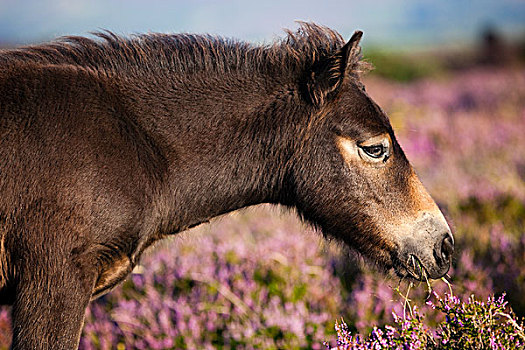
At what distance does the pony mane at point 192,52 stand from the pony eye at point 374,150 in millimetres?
503

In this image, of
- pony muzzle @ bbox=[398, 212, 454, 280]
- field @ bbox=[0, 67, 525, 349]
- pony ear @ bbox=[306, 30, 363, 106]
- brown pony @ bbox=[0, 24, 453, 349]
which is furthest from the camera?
field @ bbox=[0, 67, 525, 349]

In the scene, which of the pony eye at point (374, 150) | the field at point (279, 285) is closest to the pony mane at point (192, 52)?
the pony eye at point (374, 150)

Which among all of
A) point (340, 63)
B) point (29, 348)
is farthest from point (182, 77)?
point (29, 348)

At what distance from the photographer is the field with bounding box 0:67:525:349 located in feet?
13.9

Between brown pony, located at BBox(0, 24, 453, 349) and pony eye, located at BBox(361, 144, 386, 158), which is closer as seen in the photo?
brown pony, located at BBox(0, 24, 453, 349)

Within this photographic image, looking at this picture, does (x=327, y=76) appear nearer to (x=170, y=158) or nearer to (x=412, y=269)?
(x=170, y=158)

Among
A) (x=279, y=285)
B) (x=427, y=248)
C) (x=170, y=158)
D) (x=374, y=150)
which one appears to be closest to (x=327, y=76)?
(x=374, y=150)

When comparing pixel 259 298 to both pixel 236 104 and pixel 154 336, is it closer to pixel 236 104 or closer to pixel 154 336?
pixel 154 336

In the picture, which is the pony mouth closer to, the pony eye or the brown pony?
the brown pony

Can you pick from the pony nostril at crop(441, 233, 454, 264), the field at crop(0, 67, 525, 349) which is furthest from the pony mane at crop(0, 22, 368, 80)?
the pony nostril at crop(441, 233, 454, 264)

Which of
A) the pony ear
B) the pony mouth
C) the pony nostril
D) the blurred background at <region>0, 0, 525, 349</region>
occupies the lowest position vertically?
the blurred background at <region>0, 0, 525, 349</region>

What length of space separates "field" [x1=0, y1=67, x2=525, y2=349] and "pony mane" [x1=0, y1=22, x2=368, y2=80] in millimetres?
987

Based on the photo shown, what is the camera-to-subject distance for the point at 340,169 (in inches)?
128

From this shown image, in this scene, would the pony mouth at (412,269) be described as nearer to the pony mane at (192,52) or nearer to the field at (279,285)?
the field at (279,285)
